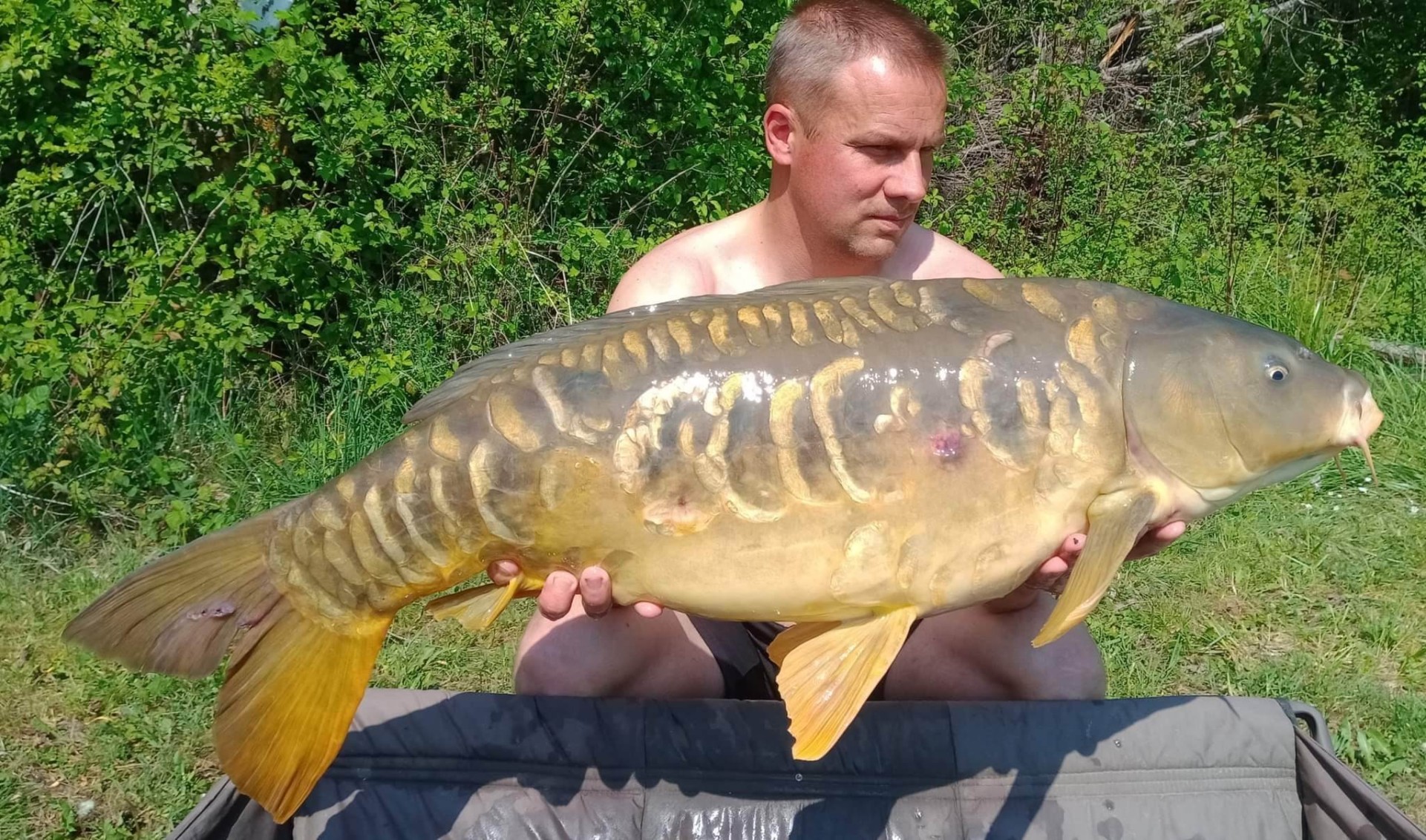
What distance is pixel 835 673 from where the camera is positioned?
4.52 feet

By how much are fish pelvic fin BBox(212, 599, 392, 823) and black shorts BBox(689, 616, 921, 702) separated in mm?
754

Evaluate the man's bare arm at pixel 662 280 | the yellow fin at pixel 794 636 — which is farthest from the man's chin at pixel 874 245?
the yellow fin at pixel 794 636

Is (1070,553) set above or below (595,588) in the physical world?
below

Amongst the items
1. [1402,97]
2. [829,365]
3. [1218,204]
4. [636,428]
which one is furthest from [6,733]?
[1402,97]

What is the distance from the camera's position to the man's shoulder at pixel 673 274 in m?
2.05

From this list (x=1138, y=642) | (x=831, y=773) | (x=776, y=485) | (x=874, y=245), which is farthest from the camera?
(x=1138, y=642)

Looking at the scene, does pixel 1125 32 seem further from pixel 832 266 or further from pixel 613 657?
pixel 613 657

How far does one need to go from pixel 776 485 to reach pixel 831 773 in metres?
0.68

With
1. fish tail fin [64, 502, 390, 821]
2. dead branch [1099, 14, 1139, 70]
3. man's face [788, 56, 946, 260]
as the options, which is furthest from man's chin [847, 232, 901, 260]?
dead branch [1099, 14, 1139, 70]

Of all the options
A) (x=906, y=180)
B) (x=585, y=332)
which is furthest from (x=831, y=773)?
(x=906, y=180)

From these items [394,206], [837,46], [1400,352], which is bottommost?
[1400,352]

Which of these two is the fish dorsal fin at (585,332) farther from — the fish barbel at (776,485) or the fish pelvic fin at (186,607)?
the fish pelvic fin at (186,607)

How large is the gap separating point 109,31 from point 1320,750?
312 centimetres

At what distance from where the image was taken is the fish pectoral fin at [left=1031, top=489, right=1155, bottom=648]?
1.33 meters
